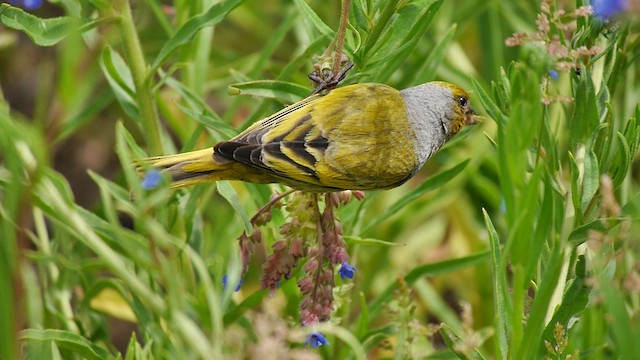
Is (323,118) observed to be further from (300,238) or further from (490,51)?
(490,51)

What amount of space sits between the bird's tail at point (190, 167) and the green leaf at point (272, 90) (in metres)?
Result: 0.16

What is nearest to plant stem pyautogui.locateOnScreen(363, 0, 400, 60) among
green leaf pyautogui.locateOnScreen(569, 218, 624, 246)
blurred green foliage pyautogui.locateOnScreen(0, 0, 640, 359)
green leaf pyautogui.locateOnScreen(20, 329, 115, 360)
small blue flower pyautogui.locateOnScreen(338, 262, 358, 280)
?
blurred green foliage pyautogui.locateOnScreen(0, 0, 640, 359)

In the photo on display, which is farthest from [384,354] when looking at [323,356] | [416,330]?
[416,330]

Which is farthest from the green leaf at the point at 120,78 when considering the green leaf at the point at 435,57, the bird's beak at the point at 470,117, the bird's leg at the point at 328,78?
the bird's beak at the point at 470,117

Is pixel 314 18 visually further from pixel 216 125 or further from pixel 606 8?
pixel 606 8

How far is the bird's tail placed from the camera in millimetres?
1999

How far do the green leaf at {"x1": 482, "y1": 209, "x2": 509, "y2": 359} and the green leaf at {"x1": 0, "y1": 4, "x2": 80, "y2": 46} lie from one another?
0.98 metres

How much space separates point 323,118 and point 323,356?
23.1 inches

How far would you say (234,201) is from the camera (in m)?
1.91

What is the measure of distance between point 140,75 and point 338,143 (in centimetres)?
49

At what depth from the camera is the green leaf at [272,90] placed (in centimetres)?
202

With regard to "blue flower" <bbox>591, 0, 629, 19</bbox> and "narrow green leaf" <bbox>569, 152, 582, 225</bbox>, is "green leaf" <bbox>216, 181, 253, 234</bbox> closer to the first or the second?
"narrow green leaf" <bbox>569, 152, 582, 225</bbox>

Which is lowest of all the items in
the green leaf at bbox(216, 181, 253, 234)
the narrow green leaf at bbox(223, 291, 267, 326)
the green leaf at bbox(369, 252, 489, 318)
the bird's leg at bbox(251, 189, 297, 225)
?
the green leaf at bbox(369, 252, 489, 318)

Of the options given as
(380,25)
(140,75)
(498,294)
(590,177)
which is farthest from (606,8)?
(140,75)
